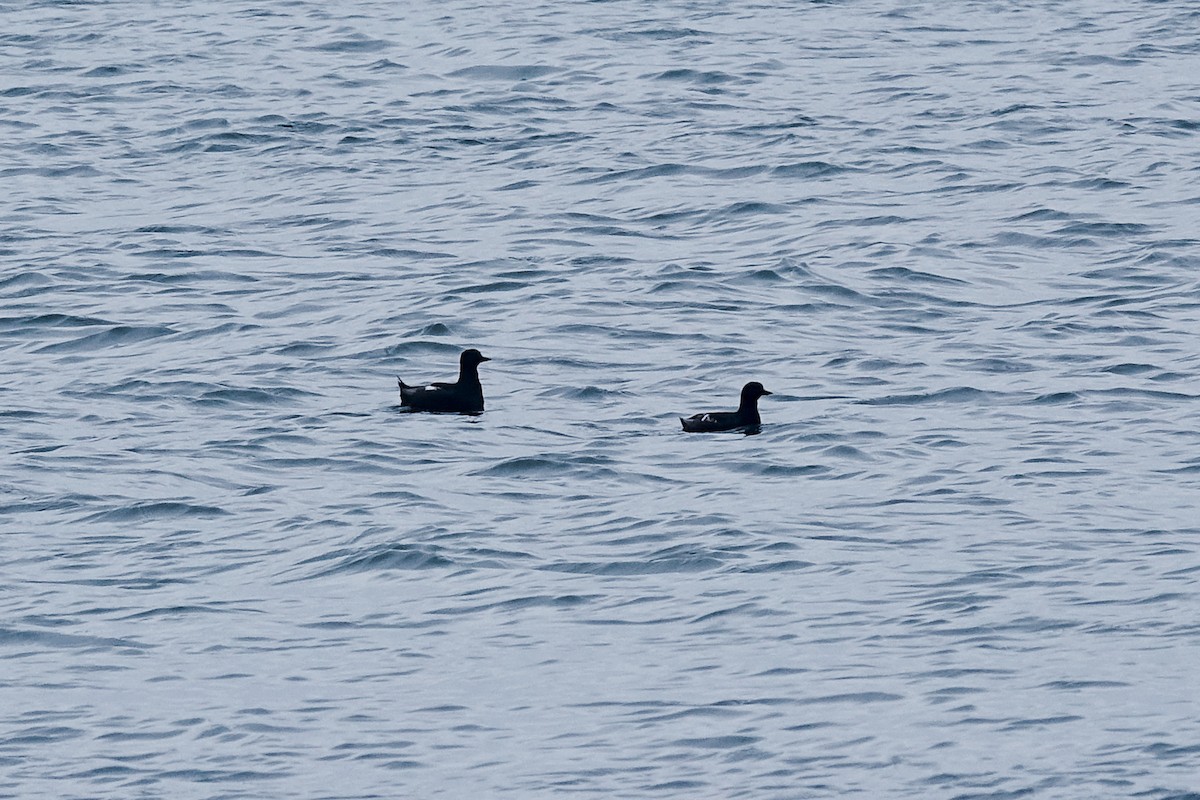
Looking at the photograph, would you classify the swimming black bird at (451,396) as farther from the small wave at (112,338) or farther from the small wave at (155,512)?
the small wave at (112,338)

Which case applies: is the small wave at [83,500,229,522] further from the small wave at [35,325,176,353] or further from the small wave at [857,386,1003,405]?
the small wave at [857,386,1003,405]

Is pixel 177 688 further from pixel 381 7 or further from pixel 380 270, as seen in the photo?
pixel 381 7

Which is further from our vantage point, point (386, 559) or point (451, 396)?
point (451, 396)

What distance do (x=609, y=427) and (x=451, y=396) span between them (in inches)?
50.3

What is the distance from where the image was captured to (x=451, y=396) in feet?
51.9

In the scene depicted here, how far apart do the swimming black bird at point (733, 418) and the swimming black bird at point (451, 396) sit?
1559mm

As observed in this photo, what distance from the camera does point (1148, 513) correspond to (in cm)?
1282

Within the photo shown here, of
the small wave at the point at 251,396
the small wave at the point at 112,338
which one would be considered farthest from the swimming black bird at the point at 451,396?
the small wave at the point at 112,338

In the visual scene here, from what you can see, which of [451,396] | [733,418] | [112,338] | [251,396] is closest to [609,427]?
[733,418]

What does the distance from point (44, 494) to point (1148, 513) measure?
6655 mm

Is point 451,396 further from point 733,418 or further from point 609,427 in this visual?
point 733,418

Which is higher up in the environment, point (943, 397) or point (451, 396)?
point (451, 396)

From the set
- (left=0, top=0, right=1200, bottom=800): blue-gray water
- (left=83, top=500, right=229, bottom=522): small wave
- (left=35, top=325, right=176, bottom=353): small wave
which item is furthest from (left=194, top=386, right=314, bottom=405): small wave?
(left=83, top=500, right=229, bottom=522): small wave

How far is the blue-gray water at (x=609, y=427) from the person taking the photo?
9922mm
